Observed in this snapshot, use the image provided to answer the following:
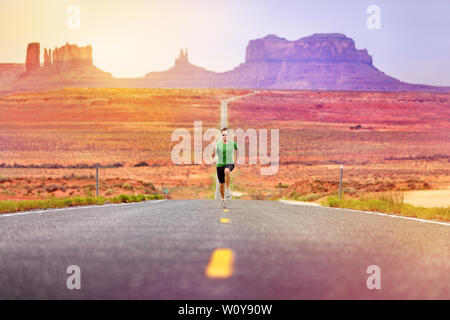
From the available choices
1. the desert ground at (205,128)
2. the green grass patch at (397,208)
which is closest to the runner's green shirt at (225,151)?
the green grass patch at (397,208)

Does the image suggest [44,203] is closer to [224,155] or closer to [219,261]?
[224,155]

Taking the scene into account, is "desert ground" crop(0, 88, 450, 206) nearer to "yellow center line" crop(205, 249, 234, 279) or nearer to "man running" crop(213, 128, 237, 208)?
"man running" crop(213, 128, 237, 208)

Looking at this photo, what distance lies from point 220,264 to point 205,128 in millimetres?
97683

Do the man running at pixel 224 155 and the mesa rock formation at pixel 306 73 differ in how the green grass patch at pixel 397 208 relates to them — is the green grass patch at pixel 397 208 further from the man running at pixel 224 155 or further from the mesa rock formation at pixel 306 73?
the mesa rock formation at pixel 306 73

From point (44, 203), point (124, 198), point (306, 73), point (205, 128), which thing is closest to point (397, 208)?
point (44, 203)

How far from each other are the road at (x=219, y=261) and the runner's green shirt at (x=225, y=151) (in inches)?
212

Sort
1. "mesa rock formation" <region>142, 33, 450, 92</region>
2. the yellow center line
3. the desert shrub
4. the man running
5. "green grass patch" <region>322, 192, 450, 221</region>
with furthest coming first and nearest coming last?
"mesa rock formation" <region>142, 33, 450, 92</region>, the desert shrub, the man running, "green grass patch" <region>322, 192, 450, 221</region>, the yellow center line

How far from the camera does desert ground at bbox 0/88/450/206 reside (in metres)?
55.1

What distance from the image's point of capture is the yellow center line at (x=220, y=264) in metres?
5.48

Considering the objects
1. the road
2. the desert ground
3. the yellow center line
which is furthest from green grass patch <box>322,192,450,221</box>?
the desert ground

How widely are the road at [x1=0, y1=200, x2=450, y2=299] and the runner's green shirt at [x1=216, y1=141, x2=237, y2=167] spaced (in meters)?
5.39
